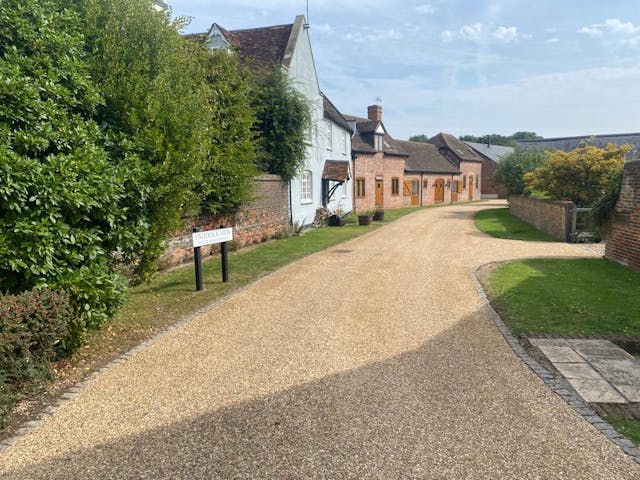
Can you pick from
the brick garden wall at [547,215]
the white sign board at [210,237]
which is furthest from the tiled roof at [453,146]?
the white sign board at [210,237]

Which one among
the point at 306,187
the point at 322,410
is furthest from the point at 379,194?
the point at 322,410

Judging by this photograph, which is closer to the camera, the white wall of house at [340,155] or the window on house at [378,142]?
the white wall of house at [340,155]

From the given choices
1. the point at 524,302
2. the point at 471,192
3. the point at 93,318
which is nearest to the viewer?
the point at 93,318

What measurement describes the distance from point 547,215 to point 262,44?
1436cm

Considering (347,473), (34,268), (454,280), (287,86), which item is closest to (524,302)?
(454,280)

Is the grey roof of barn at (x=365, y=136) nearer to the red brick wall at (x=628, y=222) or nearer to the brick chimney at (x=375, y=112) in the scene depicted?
the brick chimney at (x=375, y=112)

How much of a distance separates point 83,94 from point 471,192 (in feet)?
164

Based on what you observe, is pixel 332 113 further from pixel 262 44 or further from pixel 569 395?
pixel 569 395

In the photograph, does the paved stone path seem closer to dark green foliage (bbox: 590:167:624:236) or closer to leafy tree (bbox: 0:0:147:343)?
leafy tree (bbox: 0:0:147:343)

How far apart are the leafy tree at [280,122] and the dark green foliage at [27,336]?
13.7m

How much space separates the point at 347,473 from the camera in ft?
11.3

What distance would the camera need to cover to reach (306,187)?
22.5m

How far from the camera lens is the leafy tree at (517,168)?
3115 centimetres

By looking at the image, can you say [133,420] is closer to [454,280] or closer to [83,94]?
[83,94]
